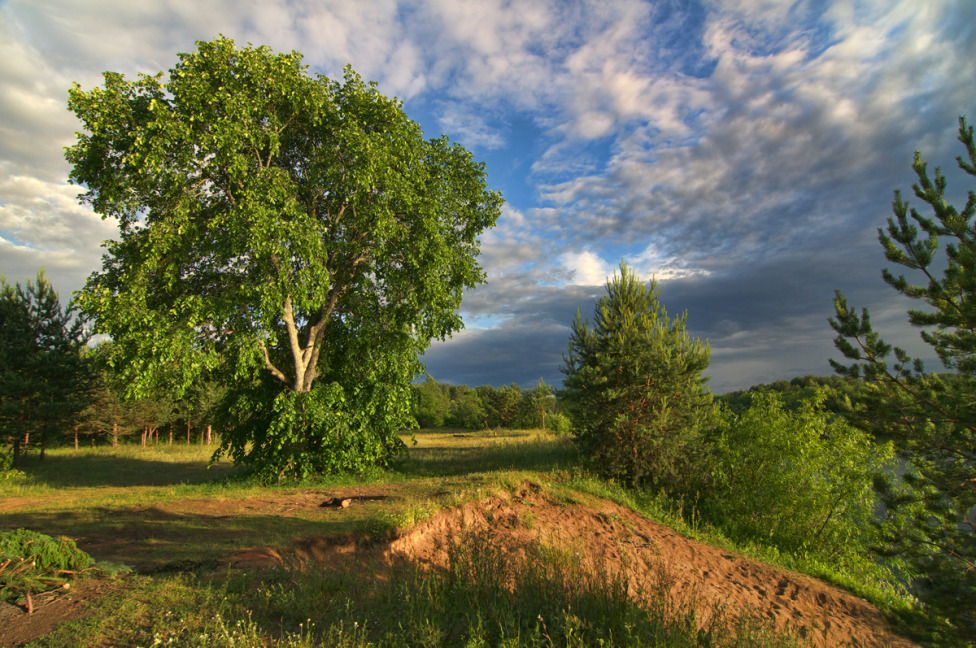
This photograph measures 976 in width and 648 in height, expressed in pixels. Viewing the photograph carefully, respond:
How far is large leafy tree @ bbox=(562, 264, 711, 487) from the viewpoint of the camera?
14312 millimetres

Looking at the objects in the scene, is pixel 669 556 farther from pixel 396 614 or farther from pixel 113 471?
pixel 113 471

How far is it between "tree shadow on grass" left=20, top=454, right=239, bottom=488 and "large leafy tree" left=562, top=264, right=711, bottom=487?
12673mm

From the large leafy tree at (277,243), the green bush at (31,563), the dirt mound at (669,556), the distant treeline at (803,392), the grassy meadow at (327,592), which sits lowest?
the dirt mound at (669,556)

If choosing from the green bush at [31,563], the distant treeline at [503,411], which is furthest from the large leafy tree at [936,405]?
the distant treeline at [503,411]

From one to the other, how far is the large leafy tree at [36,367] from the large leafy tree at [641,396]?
890 inches

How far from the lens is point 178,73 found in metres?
11.8

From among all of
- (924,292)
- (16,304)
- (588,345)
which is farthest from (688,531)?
(16,304)

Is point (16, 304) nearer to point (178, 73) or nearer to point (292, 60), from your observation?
point (178, 73)

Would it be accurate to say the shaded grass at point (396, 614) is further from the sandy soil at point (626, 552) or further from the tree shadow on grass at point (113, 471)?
the tree shadow on grass at point (113, 471)

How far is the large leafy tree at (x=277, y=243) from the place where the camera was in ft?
37.0

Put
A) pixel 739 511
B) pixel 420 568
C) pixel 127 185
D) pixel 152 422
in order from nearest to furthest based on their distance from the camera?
pixel 420 568 < pixel 127 185 < pixel 739 511 < pixel 152 422

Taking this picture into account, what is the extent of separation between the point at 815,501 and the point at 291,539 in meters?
14.0

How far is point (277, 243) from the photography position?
11.4 meters

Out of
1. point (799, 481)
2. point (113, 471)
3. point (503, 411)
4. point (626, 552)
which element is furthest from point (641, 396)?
A: point (503, 411)
